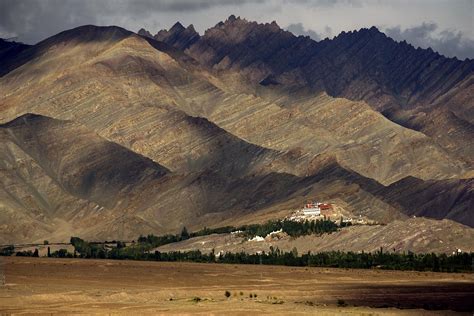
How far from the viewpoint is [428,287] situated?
17388 cm

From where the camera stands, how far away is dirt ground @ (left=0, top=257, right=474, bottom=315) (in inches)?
5187

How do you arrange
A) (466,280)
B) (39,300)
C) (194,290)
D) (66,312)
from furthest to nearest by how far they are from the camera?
(466,280)
(194,290)
(39,300)
(66,312)

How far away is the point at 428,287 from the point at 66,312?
60301 mm

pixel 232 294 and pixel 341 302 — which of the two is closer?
pixel 341 302

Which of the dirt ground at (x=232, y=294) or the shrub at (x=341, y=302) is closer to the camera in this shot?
the dirt ground at (x=232, y=294)

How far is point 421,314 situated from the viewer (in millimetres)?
127500

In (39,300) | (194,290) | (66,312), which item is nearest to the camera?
(66,312)

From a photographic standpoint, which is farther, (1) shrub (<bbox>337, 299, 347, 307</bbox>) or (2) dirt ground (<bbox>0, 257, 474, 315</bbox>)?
(1) shrub (<bbox>337, 299, 347, 307</bbox>)

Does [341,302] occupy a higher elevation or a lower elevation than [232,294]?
lower

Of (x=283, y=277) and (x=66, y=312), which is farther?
(x=283, y=277)

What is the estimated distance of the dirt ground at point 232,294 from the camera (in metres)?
132

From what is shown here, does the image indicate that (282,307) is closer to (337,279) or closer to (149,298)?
(149,298)

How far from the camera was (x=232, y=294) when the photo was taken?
154 meters

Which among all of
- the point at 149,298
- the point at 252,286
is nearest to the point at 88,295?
the point at 149,298
